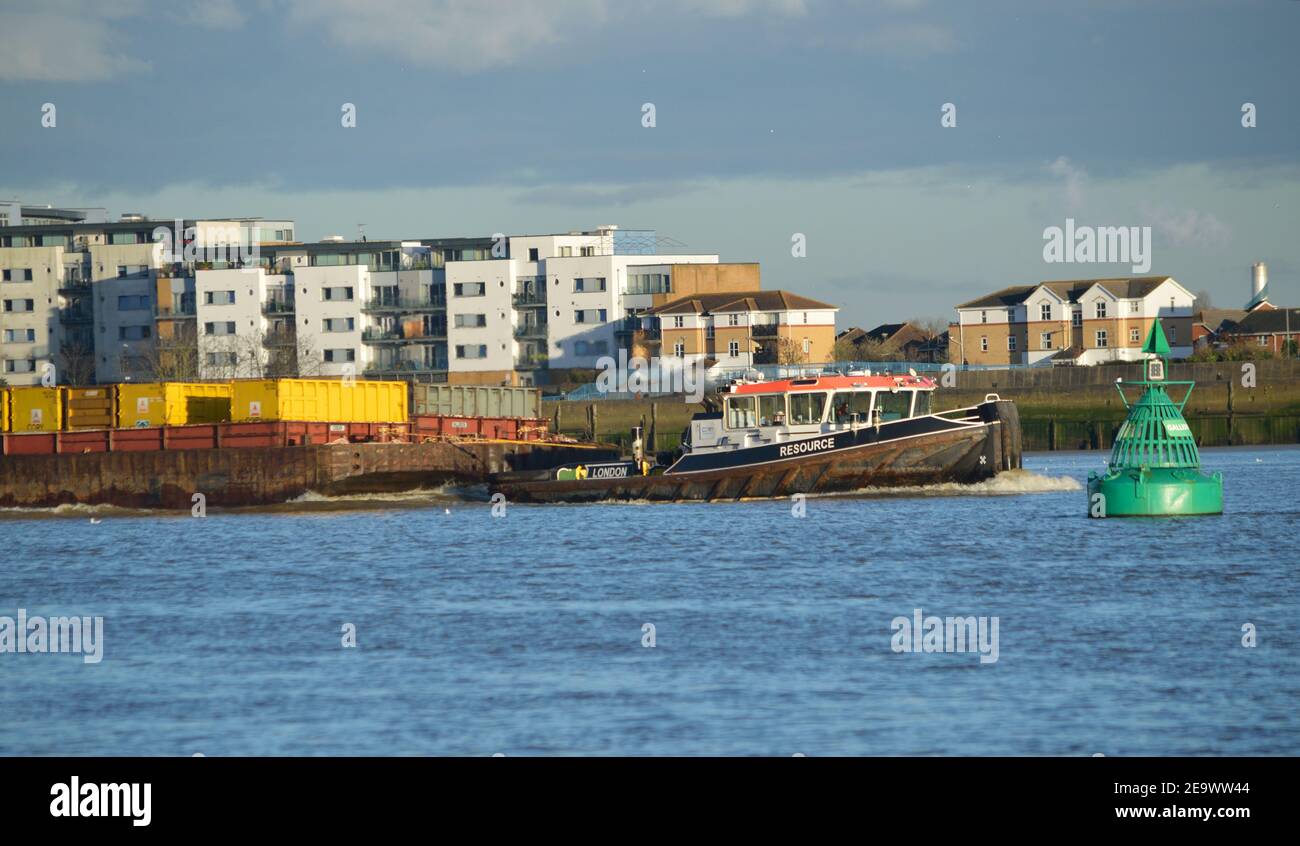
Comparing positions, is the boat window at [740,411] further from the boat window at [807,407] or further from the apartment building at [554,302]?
the apartment building at [554,302]

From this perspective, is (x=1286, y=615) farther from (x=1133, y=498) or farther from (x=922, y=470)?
(x=922, y=470)

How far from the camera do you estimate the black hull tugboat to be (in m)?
48.8

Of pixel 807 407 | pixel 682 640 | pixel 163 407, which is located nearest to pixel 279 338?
pixel 163 407

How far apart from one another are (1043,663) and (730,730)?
18.6ft

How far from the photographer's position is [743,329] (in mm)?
115125

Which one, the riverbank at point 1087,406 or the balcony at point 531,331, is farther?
the balcony at point 531,331

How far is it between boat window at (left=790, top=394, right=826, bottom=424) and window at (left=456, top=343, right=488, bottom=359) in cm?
7410

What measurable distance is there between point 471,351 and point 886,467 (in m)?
76.6

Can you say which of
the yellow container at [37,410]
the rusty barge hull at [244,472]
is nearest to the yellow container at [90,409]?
the yellow container at [37,410]

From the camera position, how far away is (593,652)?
79.8 ft

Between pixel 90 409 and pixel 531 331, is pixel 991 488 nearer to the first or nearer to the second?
Answer: pixel 90 409

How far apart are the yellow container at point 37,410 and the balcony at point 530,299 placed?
2443 inches

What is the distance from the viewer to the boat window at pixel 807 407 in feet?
164

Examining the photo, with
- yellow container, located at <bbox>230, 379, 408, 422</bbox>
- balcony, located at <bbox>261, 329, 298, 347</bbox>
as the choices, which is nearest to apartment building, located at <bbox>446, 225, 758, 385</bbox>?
balcony, located at <bbox>261, 329, 298, 347</bbox>
